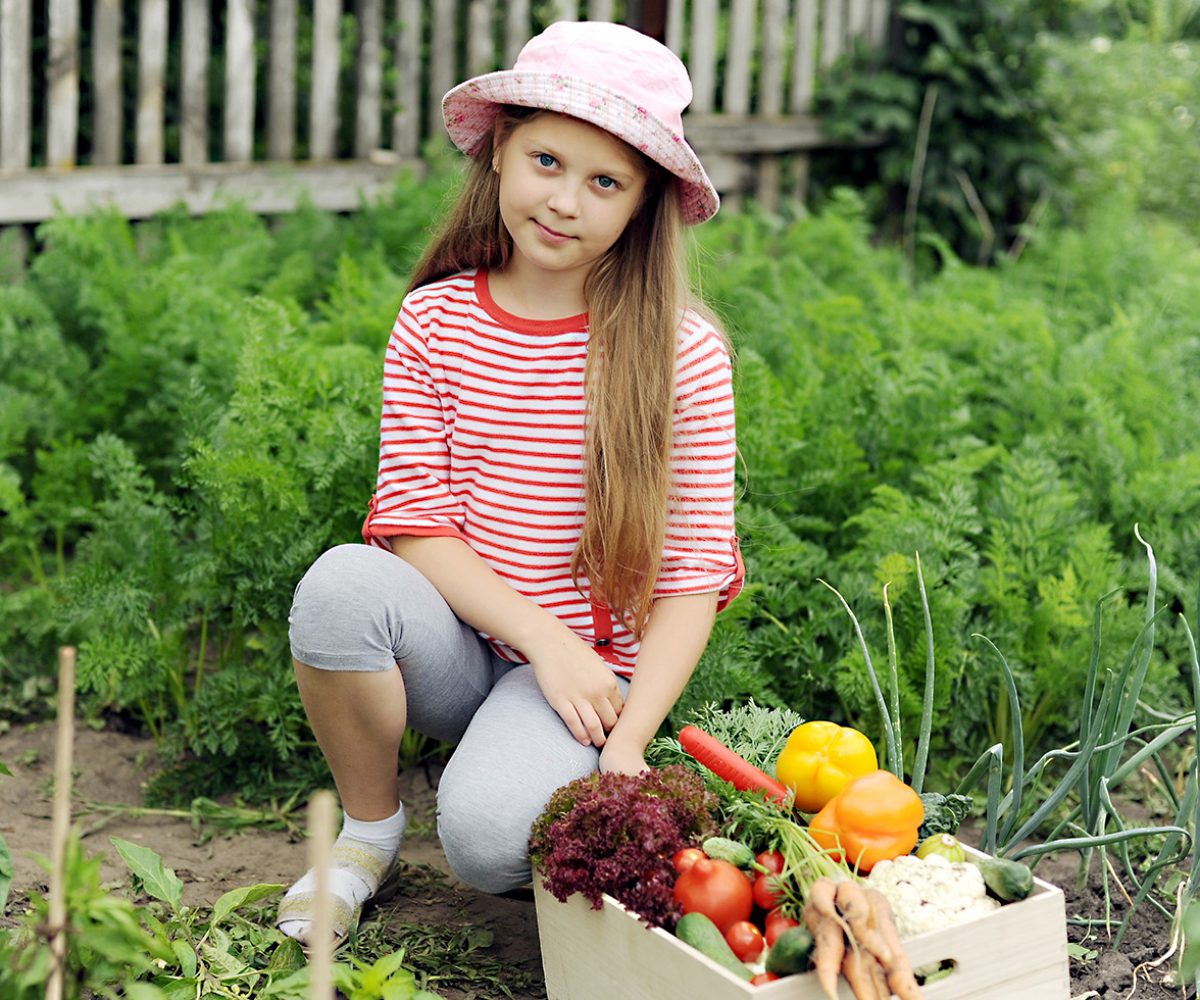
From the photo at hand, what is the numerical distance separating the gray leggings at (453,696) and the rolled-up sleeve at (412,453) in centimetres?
9

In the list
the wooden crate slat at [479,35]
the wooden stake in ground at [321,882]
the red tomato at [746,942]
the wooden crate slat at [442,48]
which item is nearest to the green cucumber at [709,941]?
the red tomato at [746,942]

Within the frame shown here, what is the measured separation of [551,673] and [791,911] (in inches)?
Answer: 22.3

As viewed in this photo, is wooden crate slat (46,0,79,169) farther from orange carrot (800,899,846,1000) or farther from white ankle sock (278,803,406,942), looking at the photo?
orange carrot (800,899,846,1000)

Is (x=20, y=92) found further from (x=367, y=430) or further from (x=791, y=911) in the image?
(x=791, y=911)

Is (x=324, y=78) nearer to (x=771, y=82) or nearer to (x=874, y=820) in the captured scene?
(x=771, y=82)

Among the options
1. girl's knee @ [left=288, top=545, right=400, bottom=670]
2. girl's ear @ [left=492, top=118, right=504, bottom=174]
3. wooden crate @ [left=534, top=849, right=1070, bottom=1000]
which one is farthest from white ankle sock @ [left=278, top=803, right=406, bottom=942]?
girl's ear @ [left=492, top=118, right=504, bottom=174]

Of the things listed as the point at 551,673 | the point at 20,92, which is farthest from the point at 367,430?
the point at 20,92

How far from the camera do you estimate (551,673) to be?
89.7 inches

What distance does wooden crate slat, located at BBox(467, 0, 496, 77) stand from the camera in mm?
5684

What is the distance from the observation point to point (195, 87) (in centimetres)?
520

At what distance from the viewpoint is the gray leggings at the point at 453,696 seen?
6.98 feet

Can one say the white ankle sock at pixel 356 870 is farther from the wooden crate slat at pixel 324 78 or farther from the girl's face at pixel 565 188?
the wooden crate slat at pixel 324 78

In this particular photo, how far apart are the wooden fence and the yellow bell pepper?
3236 mm

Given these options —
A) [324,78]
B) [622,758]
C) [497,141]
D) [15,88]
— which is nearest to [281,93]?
[324,78]
